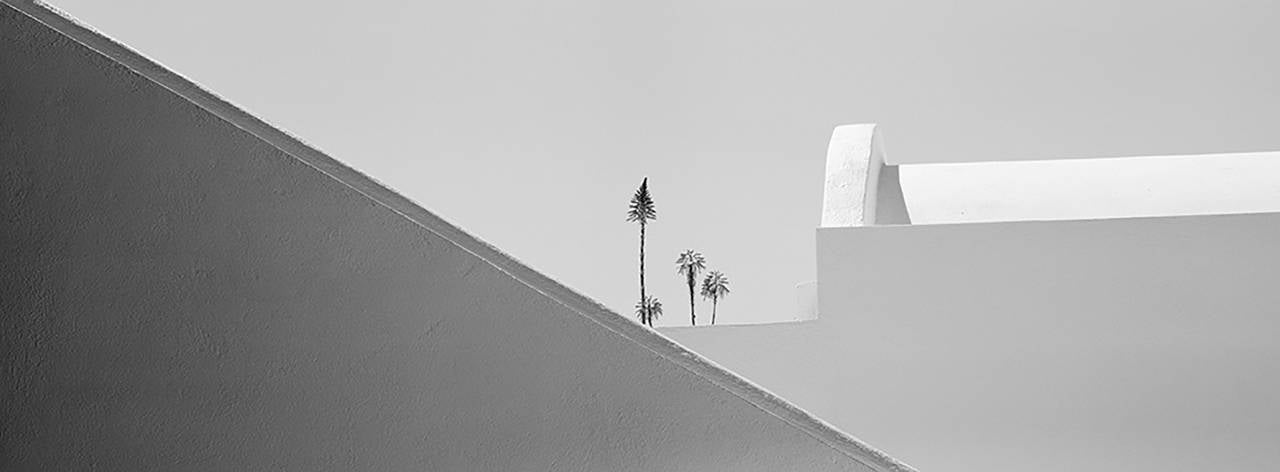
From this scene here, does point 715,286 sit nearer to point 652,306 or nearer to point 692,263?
point 692,263

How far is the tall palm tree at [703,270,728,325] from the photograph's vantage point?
16.2m

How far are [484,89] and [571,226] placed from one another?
2.15 meters

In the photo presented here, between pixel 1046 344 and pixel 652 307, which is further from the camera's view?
pixel 652 307

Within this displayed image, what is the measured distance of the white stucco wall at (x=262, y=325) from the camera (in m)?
2.67

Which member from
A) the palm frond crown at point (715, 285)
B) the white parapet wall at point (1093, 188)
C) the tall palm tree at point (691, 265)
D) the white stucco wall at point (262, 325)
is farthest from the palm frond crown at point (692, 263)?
the white stucco wall at point (262, 325)

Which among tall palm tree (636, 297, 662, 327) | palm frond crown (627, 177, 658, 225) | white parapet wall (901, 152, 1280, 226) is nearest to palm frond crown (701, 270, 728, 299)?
tall palm tree (636, 297, 662, 327)

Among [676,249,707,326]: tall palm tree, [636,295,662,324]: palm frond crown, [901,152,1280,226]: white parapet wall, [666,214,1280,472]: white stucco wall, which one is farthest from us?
[676,249,707,326]: tall palm tree

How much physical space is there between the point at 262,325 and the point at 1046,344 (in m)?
3.92

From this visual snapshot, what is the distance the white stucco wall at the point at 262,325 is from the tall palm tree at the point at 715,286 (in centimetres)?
1339

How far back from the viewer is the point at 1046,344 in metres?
5.73

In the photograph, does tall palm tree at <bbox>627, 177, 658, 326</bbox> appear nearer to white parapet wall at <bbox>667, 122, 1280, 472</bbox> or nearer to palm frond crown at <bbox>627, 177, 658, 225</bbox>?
palm frond crown at <bbox>627, 177, 658, 225</bbox>

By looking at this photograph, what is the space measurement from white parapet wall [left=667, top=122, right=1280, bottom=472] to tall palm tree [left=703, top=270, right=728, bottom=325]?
1019 cm

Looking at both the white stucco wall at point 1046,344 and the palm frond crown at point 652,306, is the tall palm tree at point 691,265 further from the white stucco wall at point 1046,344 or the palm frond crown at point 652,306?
the white stucco wall at point 1046,344

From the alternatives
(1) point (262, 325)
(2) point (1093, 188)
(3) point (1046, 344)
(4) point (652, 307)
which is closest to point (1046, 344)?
(3) point (1046, 344)
